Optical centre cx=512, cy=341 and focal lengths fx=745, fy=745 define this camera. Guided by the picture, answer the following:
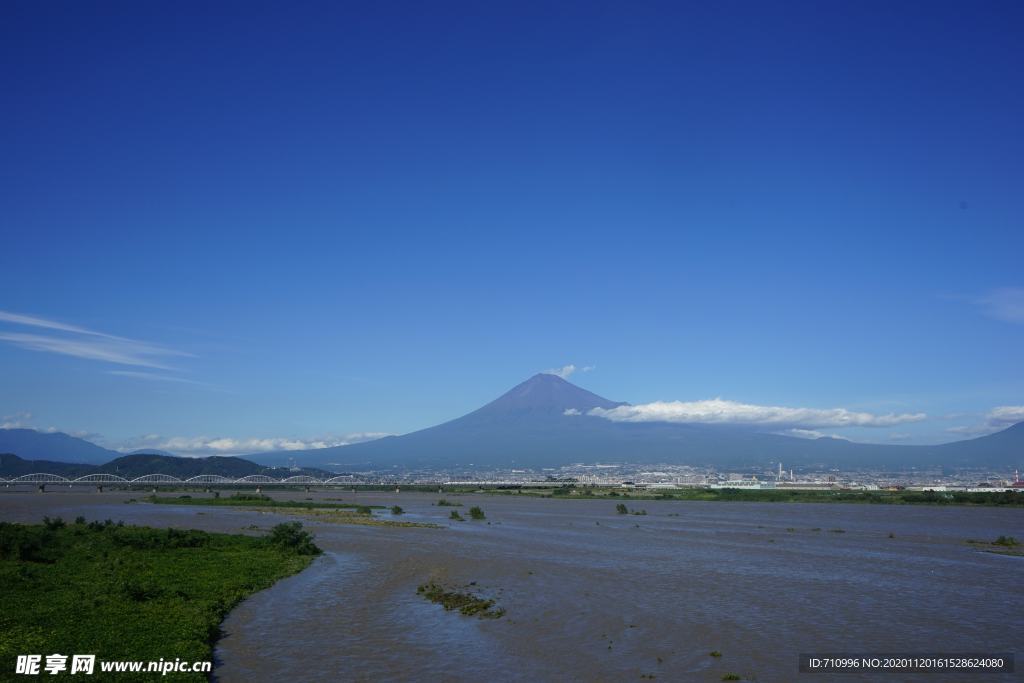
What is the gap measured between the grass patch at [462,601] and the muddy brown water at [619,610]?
14.1 inches

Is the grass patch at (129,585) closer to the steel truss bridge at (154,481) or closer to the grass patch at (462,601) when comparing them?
the grass patch at (462,601)

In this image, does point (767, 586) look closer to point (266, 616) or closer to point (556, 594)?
point (556, 594)

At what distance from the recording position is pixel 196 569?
22.6 m

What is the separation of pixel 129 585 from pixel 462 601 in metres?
8.10

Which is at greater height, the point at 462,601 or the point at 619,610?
the point at 462,601

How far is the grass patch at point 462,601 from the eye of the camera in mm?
18612

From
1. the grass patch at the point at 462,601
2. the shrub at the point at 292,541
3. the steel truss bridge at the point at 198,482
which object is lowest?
the grass patch at the point at 462,601

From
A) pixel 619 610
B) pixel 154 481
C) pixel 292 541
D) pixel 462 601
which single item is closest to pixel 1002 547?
pixel 619 610

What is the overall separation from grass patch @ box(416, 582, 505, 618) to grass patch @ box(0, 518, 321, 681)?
4946mm

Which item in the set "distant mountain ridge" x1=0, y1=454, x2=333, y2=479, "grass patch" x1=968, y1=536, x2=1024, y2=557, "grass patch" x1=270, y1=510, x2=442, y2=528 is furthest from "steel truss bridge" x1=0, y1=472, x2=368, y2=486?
"grass patch" x1=968, y1=536, x2=1024, y2=557

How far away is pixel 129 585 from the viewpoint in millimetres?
17422

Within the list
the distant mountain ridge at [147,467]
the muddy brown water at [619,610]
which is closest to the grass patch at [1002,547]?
the muddy brown water at [619,610]

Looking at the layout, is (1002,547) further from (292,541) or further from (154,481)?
(154,481)

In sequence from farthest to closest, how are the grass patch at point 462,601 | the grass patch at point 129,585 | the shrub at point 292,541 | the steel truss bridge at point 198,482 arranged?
the steel truss bridge at point 198,482, the shrub at point 292,541, the grass patch at point 462,601, the grass patch at point 129,585
